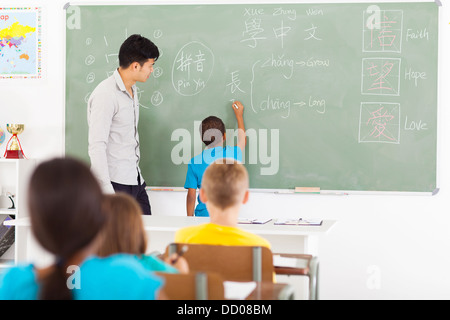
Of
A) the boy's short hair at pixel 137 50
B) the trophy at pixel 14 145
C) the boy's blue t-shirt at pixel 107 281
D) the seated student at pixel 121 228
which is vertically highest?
the boy's short hair at pixel 137 50

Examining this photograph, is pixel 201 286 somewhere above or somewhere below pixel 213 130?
below

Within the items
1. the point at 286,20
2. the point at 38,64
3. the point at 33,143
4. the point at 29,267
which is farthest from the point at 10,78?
the point at 29,267

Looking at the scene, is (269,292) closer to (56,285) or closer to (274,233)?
(56,285)

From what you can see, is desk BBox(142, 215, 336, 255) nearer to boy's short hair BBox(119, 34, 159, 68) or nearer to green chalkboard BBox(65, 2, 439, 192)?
green chalkboard BBox(65, 2, 439, 192)

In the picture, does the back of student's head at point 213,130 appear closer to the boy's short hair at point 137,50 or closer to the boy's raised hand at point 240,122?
Answer: the boy's raised hand at point 240,122

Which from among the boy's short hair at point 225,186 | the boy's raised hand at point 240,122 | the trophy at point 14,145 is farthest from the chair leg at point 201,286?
the trophy at point 14,145

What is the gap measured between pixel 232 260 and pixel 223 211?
0.91ft

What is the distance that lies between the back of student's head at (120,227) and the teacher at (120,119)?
7.38 ft

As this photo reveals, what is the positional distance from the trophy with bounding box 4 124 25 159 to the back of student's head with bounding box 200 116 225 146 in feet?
4.81

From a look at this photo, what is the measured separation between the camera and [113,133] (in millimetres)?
3934

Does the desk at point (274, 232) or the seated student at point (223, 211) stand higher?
the seated student at point (223, 211)

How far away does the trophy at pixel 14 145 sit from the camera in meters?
4.41

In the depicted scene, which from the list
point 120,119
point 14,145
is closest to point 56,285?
point 120,119

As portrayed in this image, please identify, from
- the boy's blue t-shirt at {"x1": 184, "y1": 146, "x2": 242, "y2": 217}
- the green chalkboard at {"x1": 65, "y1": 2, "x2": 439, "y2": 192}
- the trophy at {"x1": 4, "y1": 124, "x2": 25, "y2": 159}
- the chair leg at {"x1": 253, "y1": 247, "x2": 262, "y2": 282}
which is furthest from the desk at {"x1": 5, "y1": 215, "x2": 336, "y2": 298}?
the trophy at {"x1": 4, "y1": 124, "x2": 25, "y2": 159}
